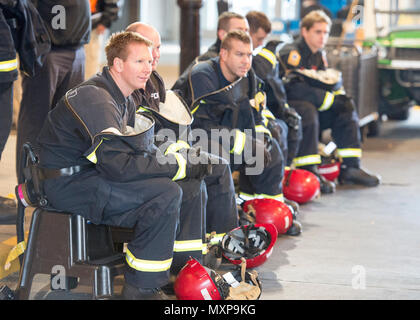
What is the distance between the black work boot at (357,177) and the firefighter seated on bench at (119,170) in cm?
366

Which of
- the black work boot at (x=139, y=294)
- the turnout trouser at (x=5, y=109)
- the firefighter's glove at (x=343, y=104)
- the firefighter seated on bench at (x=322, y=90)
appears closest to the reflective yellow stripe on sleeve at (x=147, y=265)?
the black work boot at (x=139, y=294)

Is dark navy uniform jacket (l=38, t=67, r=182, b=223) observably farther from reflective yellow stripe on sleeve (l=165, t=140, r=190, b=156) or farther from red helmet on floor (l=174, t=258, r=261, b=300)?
red helmet on floor (l=174, t=258, r=261, b=300)

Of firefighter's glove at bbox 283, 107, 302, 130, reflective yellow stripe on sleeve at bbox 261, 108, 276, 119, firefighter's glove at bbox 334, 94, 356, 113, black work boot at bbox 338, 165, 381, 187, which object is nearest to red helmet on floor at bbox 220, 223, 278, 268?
reflective yellow stripe on sleeve at bbox 261, 108, 276, 119

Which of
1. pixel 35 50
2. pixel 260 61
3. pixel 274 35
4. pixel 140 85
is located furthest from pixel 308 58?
pixel 274 35

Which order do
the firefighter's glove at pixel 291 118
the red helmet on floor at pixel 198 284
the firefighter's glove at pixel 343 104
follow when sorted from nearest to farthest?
the red helmet on floor at pixel 198 284
the firefighter's glove at pixel 291 118
the firefighter's glove at pixel 343 104

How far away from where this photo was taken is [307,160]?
7.36 meters

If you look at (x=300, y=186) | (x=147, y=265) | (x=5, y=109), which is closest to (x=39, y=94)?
(x=5, y=109)

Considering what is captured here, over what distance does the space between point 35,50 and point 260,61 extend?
2103 mm

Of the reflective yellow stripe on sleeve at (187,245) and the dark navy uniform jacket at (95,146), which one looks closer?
the dark navy uniform jacket at (95,146)

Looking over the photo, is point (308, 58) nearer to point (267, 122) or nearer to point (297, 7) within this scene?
point (267, 122)

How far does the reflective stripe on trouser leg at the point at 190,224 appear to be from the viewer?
14.6 ft

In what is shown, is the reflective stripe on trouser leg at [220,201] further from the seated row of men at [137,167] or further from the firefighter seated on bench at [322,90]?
the firefighter seated on bench at [322,90]

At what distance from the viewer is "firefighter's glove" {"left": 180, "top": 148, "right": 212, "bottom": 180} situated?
4.41m

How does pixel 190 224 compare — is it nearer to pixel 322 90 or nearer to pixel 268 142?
pixel 268 142
